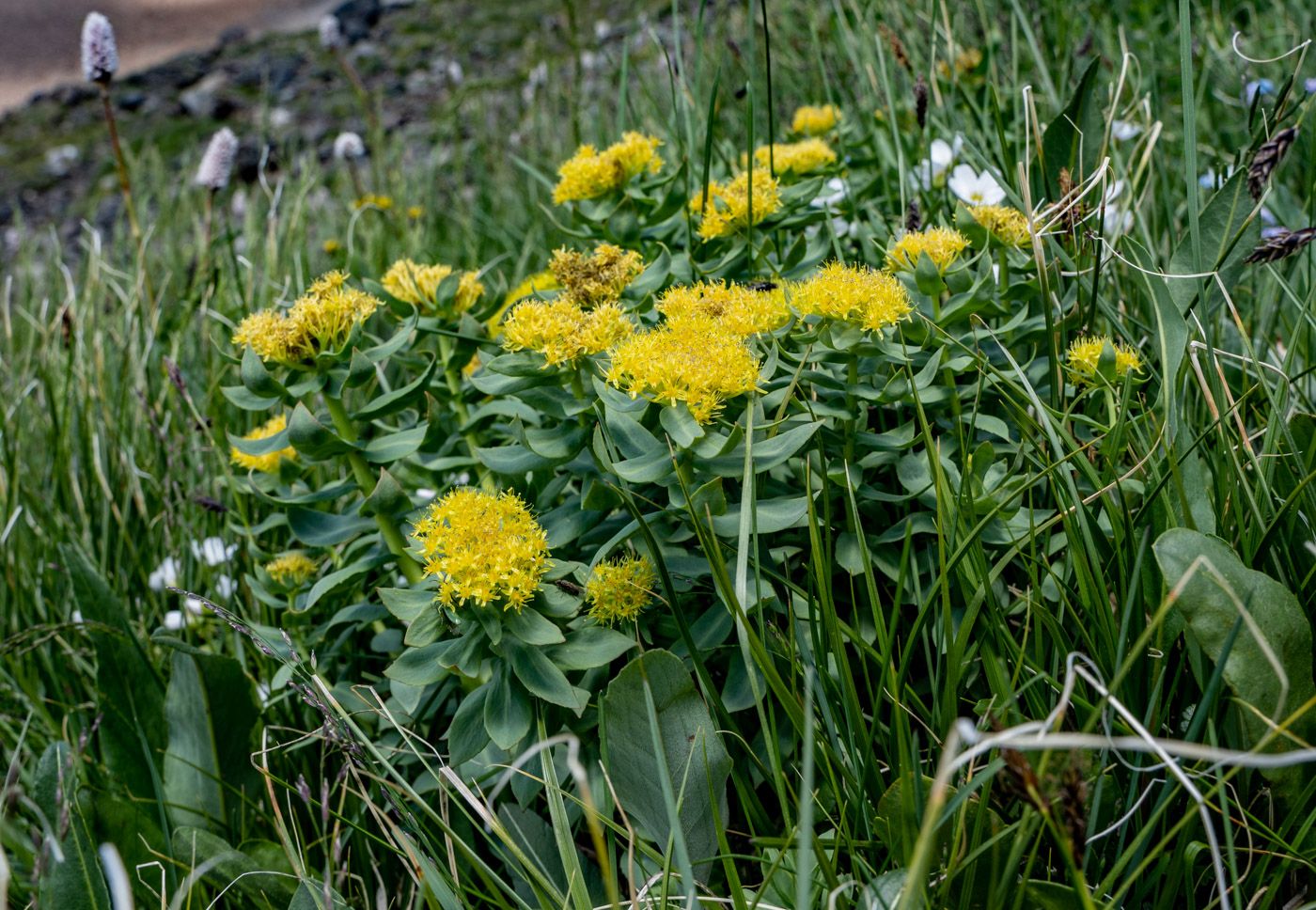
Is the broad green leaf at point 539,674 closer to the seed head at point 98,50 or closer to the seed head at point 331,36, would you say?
the seed head at point 98,50

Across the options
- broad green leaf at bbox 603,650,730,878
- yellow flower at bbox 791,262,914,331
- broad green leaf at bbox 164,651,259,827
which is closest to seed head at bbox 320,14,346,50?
broad green leaf at bbox 164,651,259,827

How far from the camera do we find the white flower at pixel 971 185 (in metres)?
2.12

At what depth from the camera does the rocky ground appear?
926 cm

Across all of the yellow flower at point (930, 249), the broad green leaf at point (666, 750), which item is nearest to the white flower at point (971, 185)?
the yellow flower at point (930, 249)

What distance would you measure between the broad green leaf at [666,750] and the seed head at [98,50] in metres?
2.57

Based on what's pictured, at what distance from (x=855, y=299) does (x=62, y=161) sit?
14.8 metres

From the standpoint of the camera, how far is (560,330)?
1.30 m

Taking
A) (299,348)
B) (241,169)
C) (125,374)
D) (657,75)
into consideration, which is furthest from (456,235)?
(241,169)

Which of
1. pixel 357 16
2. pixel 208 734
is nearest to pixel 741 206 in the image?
pixel 208 734

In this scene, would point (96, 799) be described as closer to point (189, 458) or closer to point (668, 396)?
point (668, 396)

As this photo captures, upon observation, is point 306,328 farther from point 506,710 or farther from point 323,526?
point 506,710

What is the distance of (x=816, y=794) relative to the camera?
1186 millimetres

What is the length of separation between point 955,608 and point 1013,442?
0.30 m

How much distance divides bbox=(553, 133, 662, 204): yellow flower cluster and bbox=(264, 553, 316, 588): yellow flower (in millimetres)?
890
